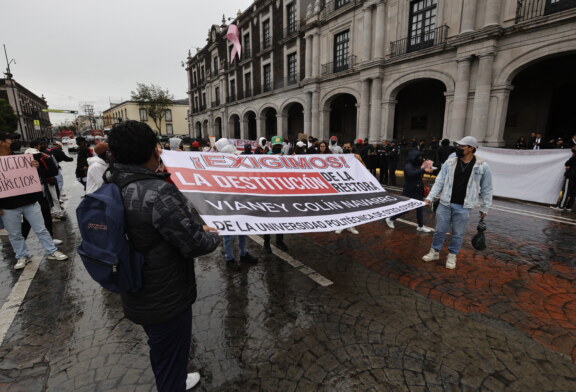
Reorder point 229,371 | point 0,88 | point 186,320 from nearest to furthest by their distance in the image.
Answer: point 186,320 < point 229,371 < point 0,88

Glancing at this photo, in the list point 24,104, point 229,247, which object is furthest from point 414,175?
point 24,104

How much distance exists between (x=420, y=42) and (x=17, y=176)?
17.3 meters

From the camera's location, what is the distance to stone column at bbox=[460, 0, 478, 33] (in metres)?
12.3

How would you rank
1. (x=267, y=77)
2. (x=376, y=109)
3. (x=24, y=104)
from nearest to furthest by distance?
(x=376, y=109)
(x=267, y=77)
(x=24, y=104)

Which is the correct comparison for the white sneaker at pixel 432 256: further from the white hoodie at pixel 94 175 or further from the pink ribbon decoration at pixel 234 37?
the pink ribbon decoration at pixel 234 37

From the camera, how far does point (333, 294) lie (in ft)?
11.8

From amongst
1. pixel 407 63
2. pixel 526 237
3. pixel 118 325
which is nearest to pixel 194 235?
pixel 118 325

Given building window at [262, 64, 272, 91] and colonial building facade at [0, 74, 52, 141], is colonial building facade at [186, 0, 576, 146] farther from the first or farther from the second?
colonial building facade at [0, 74, 52, 141]

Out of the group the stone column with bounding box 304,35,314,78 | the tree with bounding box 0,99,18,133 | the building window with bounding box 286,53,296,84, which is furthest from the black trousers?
the tree with bounding box 0,99,18,133

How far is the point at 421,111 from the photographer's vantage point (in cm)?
1902

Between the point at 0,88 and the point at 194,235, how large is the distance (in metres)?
75.3

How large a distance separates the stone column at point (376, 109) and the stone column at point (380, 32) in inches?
57.7

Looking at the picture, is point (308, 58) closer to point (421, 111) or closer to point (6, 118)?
point (421, 111)

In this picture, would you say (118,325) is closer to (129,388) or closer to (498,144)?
(129,388)
